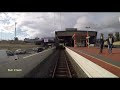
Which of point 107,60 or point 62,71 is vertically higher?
point 107,60

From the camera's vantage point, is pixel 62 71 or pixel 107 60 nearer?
pixel 107 60

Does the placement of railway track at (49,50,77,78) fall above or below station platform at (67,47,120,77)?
below

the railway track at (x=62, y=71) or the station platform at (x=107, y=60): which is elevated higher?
the station platform at (x=107, y=60)

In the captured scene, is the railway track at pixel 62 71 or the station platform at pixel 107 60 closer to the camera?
the station platform at pixel 107 60

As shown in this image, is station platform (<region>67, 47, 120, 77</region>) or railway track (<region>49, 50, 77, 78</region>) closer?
station platform (<region>67, 47, 120, 77</region>)
